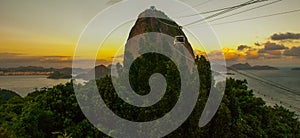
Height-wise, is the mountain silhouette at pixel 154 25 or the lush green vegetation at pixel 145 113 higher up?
the mountain silhouette at pixel 154 25

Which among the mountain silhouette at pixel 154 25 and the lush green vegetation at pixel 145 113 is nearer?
the lush green vegetation at pixel 145 113

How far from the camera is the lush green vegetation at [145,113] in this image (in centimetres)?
999

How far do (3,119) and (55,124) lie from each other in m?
2.52

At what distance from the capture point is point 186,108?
32.0 ft

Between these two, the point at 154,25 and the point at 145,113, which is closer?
the point at 145,113

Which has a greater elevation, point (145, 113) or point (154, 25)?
point (154, 25)

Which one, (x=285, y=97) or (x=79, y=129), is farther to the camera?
(x=285, y=97)

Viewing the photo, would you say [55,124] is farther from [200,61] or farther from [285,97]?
[285,97]

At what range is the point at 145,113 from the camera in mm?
10133

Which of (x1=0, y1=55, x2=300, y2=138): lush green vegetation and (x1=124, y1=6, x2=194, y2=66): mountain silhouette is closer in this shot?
(x1=0, y1=55, x2=300, y2=138): lush green vegetation

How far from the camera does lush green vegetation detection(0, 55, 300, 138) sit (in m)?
9.99

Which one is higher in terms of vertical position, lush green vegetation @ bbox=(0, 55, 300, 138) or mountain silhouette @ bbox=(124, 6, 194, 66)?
mountain silhouette @ bbox=(124, 6, 194, 66)

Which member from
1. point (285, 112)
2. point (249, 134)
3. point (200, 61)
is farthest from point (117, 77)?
point (285, 112)

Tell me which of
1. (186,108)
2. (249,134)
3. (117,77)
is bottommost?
(249,134)
